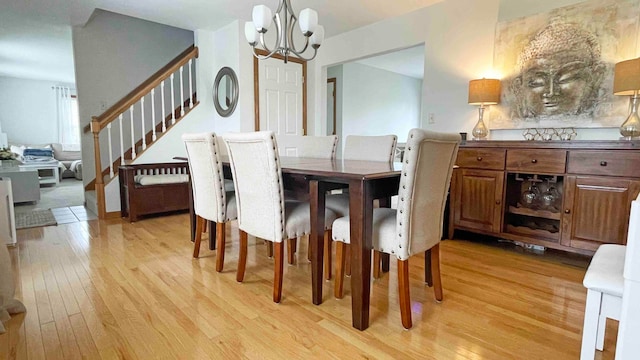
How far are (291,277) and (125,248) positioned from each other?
150 centimetres

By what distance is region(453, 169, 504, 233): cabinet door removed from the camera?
2.70 m

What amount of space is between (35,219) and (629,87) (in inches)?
215

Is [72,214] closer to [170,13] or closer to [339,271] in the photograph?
[170,13]

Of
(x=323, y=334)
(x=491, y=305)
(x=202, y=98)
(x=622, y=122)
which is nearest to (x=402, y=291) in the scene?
(x=323, y=334)

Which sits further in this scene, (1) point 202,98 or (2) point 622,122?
(1) point 202,98

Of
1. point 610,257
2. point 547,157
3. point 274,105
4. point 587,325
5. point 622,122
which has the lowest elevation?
point 587,325

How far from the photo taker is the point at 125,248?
8.99 ft

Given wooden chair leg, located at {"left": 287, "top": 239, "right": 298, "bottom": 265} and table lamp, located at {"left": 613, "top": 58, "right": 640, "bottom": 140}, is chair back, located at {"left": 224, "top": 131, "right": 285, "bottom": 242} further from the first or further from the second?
table lamp, located at {"left": 613, "top": 58, "right": 640, "bottom": 140}

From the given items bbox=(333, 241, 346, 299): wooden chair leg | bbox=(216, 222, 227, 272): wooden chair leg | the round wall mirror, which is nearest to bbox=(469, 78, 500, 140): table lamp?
bbox=(333, 241, 346, 299): wooden chair leg

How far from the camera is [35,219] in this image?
3.71 metres

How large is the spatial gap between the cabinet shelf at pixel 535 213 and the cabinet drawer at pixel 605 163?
0.36 m

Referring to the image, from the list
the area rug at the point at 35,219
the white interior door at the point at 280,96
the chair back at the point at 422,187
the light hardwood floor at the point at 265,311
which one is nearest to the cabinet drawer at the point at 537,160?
the light hardwood floor at the point at 265,311

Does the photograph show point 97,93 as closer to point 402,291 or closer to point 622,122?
point 402,291

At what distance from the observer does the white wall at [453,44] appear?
2955 mm
